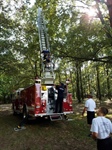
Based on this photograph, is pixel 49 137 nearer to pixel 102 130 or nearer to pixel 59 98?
pixel 59 98

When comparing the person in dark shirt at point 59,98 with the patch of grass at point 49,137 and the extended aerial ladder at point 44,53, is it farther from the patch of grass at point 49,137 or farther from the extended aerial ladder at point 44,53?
the extended aerial ladder at point 44,53

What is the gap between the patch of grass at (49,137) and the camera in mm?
7980

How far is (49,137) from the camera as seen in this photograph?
30.7 ft

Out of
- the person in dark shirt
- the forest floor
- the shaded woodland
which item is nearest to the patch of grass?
the forest floor

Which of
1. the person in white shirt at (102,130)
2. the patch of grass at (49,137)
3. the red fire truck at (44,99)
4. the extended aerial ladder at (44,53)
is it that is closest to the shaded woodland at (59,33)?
the extended aerial ladder at (44,53)

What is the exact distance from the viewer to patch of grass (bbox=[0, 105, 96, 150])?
314 inches

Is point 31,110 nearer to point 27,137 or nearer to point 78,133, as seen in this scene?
point 27,137

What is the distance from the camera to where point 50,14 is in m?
12.4

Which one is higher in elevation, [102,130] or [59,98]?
[59,98]

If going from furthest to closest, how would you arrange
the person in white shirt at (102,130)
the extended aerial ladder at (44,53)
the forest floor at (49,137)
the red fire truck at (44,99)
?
the extended aerial ladder at (44,53) → the red fire truck at (44,99) → the forest floor at (49,137) → the person in white shirt at (102,130)

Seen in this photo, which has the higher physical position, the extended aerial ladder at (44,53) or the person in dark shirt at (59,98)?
the extended aerial ladder at (44,53)

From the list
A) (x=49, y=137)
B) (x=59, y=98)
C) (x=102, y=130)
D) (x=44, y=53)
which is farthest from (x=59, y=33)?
(x=102, y=130)

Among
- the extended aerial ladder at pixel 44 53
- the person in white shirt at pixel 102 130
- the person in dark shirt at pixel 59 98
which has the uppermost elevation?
the extended aerial ladder at pixel 44 53

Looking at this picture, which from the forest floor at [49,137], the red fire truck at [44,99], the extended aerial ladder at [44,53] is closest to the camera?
the forest floor at [49,137]
